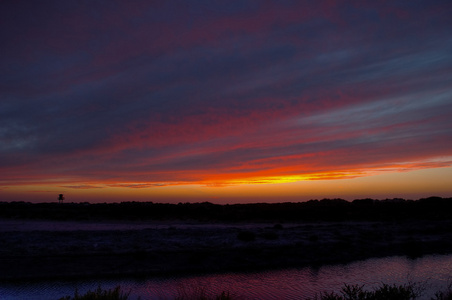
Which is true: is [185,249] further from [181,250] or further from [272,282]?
[272,282]

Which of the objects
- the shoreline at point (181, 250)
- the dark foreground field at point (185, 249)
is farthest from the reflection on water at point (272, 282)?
the dark foreground field at point (185, 249)

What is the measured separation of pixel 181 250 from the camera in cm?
2627

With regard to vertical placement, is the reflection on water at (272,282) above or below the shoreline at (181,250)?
below

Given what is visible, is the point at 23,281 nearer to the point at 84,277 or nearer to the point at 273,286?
the point at 84,277

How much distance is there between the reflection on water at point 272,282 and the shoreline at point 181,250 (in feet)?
5.92

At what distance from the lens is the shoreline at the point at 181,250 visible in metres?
22.4

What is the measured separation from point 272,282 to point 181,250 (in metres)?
8.39

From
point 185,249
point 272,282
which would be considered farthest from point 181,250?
point 272,282

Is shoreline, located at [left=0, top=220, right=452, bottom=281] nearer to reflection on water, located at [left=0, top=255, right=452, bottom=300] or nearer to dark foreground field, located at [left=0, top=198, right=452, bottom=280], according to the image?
dark foreground field, located at [left=0, top=198, right=452, bottom=280]

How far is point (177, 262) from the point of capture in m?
24.3

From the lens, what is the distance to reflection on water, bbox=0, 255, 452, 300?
703 inches

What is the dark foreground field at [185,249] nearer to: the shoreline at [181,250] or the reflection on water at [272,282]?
the shoreline at [181,250]

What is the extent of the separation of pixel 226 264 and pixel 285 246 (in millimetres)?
5830

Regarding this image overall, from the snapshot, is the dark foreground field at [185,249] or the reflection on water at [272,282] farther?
the dark foreground field at [185,249]
